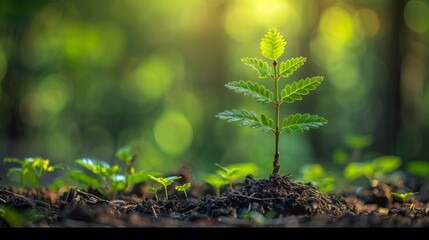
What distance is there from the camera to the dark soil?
1.41 m

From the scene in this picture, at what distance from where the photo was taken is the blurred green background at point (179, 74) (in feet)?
42.3

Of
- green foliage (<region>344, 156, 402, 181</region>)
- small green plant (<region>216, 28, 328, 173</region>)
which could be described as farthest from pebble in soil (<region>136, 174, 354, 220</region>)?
green foliage (<region>344, 156, 402, 181</region>)

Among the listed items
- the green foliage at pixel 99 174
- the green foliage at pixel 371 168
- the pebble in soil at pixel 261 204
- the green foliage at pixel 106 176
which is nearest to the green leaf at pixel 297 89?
the pebble in soil at pixel 261 204

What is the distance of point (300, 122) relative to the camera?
1.88 metres

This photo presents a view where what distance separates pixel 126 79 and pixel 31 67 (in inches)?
166

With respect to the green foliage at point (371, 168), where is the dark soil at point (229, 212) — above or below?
below

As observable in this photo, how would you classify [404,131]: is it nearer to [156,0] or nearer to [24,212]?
[24,212]

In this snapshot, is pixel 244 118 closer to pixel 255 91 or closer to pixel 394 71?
pixel 255 91

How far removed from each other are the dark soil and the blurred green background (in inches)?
382

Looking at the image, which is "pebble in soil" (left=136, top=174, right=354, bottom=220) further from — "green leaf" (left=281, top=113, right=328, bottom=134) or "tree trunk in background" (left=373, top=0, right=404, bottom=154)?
"tree trunk in background" (left=373, top=0, right=404, bottom=154)

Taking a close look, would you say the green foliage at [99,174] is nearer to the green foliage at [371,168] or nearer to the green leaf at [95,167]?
the green leaf at [95,167]

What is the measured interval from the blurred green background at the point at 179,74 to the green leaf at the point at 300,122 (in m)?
9.68
